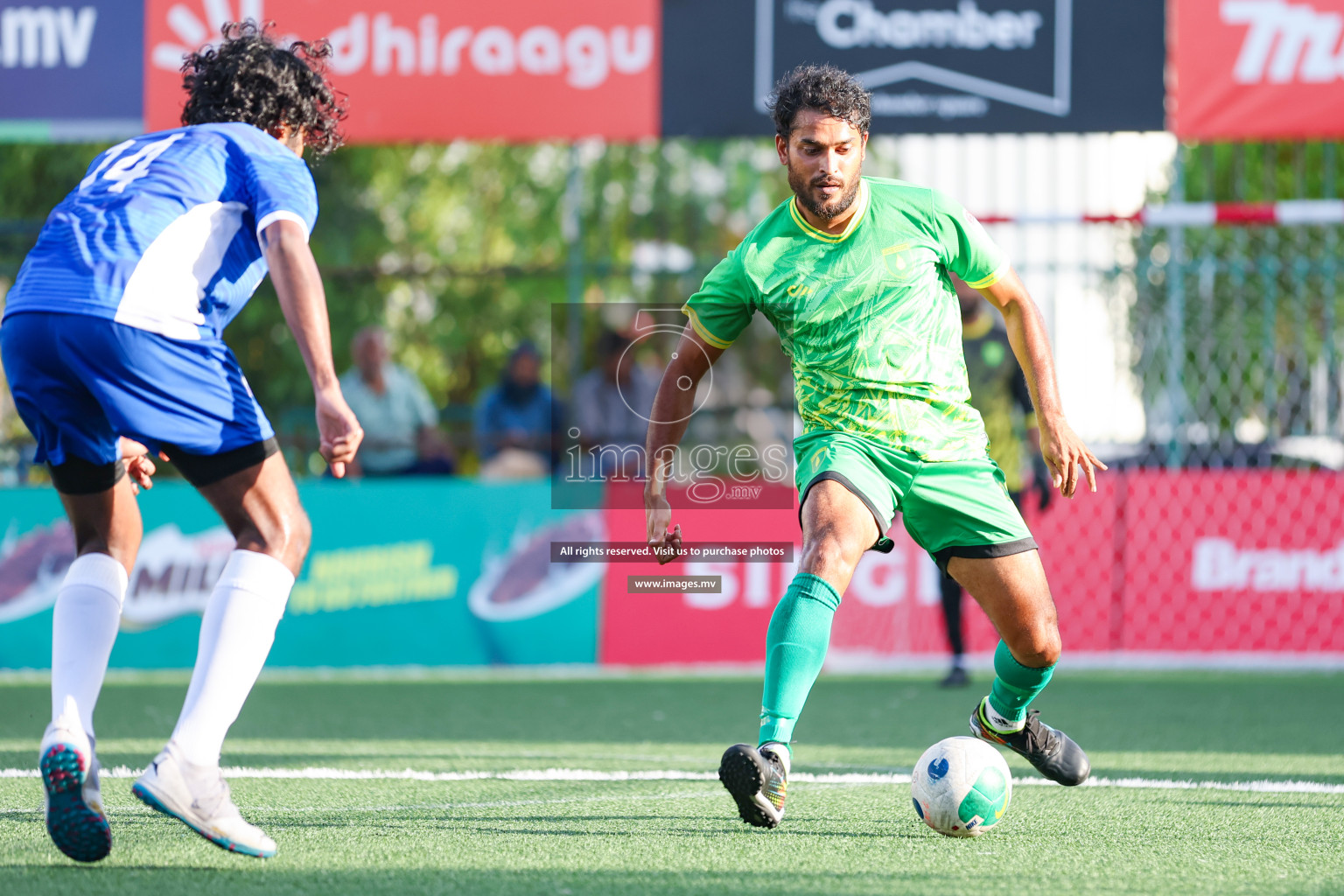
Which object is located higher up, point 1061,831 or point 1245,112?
point 1245,112

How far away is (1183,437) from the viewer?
9352 mm

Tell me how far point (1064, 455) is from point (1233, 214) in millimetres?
5101

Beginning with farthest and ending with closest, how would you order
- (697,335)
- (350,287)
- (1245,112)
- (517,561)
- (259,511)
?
(350,287) → (517,561) → (1245,112) → (697,335) → (259,511)

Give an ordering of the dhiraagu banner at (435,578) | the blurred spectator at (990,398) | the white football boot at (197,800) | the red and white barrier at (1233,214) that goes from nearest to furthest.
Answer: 1. the white football boot at (197,800)
2. the blurred spectator at (990,398)
3. the red and white barrier at (1233,214)
4. the dhiraagu banner at (435,578)

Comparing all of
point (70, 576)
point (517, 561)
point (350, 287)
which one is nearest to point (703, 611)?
point (517, 561)

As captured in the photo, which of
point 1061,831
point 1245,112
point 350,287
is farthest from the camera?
point 350,287

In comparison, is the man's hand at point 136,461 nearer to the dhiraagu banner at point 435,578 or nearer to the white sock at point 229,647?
the white sock at point 229,647

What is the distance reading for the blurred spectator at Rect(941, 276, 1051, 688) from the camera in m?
8.11

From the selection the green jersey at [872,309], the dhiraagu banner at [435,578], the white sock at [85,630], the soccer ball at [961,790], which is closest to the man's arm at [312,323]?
the white sock at [85,630]

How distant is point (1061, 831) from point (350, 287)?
45.5ft

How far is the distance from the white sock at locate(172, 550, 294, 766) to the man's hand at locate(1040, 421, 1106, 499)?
7.16ft

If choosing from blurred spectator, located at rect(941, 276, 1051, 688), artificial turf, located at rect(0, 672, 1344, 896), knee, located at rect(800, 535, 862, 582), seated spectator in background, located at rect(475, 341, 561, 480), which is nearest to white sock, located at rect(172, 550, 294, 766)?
artificial turf, located at rect(0, 672, 1344, 896)

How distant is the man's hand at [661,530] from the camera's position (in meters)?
4.70

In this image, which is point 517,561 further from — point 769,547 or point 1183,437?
point 1183,437
